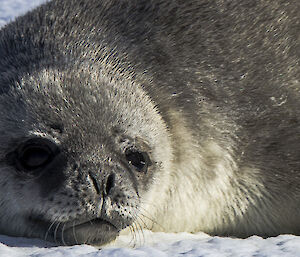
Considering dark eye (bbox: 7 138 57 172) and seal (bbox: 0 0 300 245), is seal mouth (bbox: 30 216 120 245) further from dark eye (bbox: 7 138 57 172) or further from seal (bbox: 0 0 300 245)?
dark eye (bbox: 7 138 57 172)

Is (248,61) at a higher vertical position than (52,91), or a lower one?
higher

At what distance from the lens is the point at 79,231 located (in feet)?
10.1

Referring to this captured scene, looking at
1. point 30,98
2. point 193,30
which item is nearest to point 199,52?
point 193,30

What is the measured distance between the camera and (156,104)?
361 centimetres

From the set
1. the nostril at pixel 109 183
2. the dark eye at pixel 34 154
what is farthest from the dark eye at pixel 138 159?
the dark eye at pixel 34 154

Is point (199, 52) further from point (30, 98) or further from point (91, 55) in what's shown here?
point (30, 98)

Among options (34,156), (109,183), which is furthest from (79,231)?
(34,156)

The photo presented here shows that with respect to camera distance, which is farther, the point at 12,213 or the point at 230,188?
the point at 230,188

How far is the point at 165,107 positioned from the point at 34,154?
2.67ft

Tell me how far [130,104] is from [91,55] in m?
0.38

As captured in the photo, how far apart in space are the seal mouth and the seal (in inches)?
0.4

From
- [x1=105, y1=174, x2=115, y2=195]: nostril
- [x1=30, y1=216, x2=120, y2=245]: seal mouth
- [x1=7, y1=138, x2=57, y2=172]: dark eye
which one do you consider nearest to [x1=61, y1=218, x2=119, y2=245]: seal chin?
[x1=30, y1=216, x2=120, y2=245]: seal mouth

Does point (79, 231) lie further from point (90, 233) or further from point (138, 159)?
point (138, 159)

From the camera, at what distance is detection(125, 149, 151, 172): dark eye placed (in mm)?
3245
